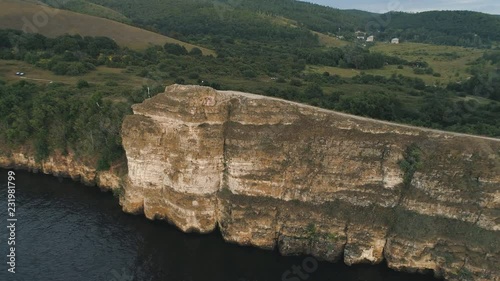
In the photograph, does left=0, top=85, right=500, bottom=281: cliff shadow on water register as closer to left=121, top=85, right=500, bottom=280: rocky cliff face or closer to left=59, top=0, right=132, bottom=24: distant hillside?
left=121, top=85, right=500, bottom=280: rocky cliff face

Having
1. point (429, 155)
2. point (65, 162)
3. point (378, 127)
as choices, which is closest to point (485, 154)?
point (429, 155)

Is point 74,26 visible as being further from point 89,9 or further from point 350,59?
point 350,59

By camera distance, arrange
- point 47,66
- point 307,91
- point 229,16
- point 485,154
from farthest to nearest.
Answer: point 229,16
point 47,66
point 307,91
point 485,154

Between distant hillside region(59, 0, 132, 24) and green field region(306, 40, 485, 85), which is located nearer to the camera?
green field region(306, 40, 485, 85)

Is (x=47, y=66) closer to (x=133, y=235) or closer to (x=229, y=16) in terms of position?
(x=133, y=235)

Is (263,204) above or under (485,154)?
under

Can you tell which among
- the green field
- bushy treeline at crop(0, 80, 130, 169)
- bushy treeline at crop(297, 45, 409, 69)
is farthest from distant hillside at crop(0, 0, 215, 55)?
bushy treeline at crop(0, 80, 130, 169)
